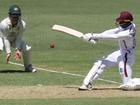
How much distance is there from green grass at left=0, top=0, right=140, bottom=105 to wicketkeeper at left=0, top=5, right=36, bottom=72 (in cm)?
59

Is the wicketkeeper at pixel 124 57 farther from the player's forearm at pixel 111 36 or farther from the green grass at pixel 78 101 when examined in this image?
the green grass at pixel 78 101

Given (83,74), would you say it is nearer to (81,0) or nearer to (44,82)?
(44,82)

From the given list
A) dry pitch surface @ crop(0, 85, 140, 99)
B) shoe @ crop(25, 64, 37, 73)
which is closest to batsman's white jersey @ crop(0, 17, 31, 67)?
shoe @ crop(25, 64, 37, 73)

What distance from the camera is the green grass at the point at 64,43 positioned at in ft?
51.5

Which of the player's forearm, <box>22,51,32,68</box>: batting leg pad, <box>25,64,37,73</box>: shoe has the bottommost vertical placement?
<box>25,64,37,73</box>: shoe

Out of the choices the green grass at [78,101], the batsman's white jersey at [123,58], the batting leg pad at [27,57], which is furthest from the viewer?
the batting leg pad at [27,57]

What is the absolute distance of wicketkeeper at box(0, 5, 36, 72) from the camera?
1745cm

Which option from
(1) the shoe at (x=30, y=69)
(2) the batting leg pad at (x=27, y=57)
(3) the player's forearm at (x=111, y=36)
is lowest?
(1) the shoe at (x=30, y=69)

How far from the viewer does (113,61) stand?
13992 mm

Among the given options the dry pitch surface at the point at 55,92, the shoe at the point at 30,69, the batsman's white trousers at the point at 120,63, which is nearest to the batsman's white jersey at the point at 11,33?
the shoe at the point at 30,69

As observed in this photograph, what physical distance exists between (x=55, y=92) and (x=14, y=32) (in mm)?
4720

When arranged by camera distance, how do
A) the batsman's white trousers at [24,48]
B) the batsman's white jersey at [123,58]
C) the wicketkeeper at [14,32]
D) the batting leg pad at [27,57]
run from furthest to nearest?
the batting leg pad at [27,57], the batsman's white trousers at [24,48], the wicketkeeper at [14,32], the batsman's white jersey at [123,58]

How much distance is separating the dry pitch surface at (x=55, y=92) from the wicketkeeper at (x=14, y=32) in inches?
126

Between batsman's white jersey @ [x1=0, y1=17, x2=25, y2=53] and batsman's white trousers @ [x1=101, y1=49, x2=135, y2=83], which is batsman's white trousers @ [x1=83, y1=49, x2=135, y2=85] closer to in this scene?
batsman's white trousers @ [x1=101, y1=49, x2=135, y2=83]
